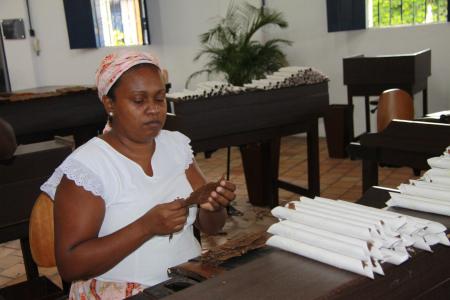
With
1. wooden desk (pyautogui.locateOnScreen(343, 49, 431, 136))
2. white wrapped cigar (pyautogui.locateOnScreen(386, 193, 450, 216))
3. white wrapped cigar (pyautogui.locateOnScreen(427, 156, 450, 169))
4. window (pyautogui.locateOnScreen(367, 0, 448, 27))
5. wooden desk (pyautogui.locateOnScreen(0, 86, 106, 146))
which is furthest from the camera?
window (pyautogui.locateOnScreen(367, 0, 448, 27))

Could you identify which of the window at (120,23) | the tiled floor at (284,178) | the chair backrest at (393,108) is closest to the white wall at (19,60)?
the window at (120,23)

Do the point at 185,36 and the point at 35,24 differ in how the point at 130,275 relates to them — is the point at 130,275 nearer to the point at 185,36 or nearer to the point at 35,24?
the point at 185,36

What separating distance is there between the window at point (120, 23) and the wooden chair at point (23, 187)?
5.56 metres

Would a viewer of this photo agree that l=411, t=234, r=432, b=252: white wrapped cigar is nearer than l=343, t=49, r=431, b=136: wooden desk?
Yes

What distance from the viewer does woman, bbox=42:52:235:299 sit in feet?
4.68

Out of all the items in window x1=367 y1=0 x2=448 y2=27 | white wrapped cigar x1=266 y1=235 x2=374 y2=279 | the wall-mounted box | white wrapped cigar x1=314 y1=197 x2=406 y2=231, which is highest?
the wall-mounted box

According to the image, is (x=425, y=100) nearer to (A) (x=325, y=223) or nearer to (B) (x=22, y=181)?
(B) (x=22, y=181)

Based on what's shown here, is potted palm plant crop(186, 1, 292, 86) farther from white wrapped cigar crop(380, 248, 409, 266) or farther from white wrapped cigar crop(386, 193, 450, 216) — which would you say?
white wrapped cigar crop(380, 248, 409, 266)

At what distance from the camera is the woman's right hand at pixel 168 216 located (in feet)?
4.41

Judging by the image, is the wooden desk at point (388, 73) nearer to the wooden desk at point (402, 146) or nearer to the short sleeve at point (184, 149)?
the wooden desk at point (402, 146)

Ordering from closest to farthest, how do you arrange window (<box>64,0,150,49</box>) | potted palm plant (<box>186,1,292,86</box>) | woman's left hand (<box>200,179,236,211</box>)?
woman's left hand (<box>200,179,236,211</box>) < potted palm plant (<box>186,1,292,86</box>) < window (<box>64,0,150,49</box>)

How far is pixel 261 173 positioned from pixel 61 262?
2.92m

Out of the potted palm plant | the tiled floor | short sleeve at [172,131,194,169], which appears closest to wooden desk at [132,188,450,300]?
short sleeve at [172,131,194,169]

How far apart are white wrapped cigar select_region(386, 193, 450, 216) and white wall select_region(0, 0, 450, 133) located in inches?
190
